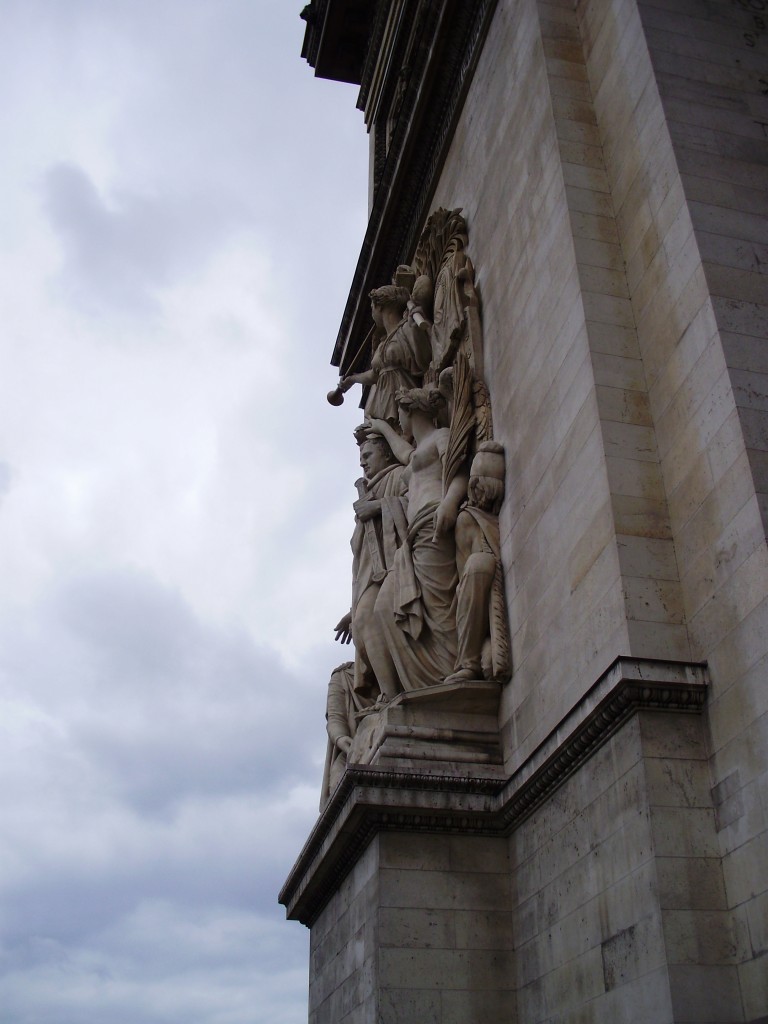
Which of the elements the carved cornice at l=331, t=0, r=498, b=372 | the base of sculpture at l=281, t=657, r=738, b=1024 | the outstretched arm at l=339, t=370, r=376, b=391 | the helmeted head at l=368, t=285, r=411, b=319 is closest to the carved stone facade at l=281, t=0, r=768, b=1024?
the base of sculpture at l=281, t=657, r=738, b=1024

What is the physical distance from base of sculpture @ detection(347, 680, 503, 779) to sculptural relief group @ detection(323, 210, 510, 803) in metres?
0.21

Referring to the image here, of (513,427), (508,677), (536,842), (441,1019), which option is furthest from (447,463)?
(441,1019)

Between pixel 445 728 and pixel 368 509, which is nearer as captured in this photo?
pixel 445 728

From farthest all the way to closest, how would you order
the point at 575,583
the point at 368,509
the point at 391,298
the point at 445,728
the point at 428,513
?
the point at 391,298, the point at 368,509, the point at 428,513, the point at 445,728, the point at 575,583

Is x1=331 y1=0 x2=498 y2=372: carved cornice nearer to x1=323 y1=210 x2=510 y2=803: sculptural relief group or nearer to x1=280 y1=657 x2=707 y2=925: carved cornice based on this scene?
x1=323 y1=210 x2=510 y2=803: sculptural relief group

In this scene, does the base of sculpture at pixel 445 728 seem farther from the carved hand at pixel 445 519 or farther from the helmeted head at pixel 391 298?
the helmeted head at pixel 391 298

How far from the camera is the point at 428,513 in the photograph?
14008 mm

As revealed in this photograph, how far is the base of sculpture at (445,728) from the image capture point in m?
11.6

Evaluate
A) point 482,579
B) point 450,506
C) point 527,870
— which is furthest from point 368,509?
point 527,870

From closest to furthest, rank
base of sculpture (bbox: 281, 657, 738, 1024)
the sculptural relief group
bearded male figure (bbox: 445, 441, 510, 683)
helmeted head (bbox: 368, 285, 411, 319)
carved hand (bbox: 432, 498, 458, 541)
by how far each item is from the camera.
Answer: base of sculpture (bbox: 281, 657, 738, 1024) < bearded male figure (bbox: 445, 441, 510, 683) < the sculptural relief group < carved hand (bbox: 432, 498, 458, 541) < helmeted head (bbox: 368, 285, 411, 319)

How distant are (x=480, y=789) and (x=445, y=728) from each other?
873 mm

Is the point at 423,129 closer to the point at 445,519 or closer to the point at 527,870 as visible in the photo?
the point at 445,519

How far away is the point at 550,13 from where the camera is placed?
1396 cm

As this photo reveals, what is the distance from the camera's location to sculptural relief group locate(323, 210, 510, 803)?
497 inches
